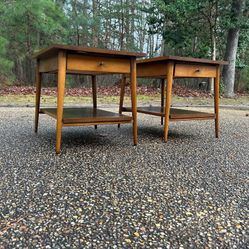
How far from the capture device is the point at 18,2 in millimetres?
8141

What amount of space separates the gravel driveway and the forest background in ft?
19.1

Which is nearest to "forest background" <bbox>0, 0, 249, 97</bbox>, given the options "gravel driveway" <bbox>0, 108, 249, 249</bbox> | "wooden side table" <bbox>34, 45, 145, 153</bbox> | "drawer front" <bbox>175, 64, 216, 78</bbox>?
"drawer front" <bbox>175, 64, 216, 78</bbox>

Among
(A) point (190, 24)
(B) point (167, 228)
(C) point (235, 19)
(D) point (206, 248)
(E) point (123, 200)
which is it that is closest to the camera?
(D) point (206, 248)

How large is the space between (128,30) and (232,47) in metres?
3.80

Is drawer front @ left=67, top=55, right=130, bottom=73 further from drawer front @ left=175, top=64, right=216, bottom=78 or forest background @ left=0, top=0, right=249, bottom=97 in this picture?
forest background @ left=0, top=0, right=249, bottom=97

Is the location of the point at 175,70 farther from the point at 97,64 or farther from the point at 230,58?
the point at 230,58

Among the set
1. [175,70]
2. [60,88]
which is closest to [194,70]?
[175,70]

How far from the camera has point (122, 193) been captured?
4.40 ft

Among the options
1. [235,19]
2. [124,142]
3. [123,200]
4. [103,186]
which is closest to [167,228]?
[123,200]

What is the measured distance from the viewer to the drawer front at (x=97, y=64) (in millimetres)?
1943

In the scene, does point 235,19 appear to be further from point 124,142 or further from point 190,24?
point 124,142

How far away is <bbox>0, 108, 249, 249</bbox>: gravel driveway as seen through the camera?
0.99m

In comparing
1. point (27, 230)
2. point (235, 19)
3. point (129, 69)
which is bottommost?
point (27, 230)

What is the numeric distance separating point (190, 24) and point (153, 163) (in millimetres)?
7049
